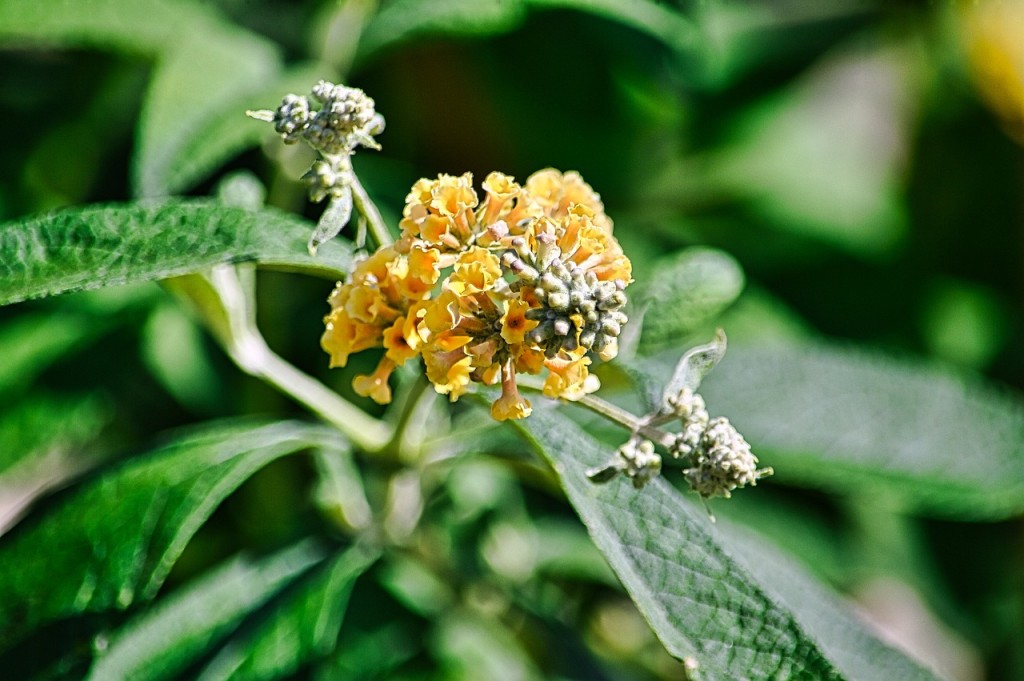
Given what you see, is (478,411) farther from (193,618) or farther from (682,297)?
(193,618)

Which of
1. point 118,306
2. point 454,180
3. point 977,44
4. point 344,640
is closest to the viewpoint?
point 454,180

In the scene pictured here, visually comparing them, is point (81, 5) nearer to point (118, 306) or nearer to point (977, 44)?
point (118, 306)

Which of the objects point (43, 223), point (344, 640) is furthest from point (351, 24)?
point (344, 640)

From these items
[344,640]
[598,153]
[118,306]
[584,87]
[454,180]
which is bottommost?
[344,640]

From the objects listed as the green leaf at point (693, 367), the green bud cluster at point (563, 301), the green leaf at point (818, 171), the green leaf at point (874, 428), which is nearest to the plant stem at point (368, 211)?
the green bud cluster at point (563, 301)

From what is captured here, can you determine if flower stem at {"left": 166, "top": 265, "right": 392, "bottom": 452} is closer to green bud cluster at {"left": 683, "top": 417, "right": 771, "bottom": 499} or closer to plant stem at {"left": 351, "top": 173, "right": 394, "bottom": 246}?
plant stem at {"left": 351, "top": 173, "right": 394, "bottom": 246}

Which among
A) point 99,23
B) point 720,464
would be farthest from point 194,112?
point 720,464

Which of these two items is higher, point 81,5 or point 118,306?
point 81,5
